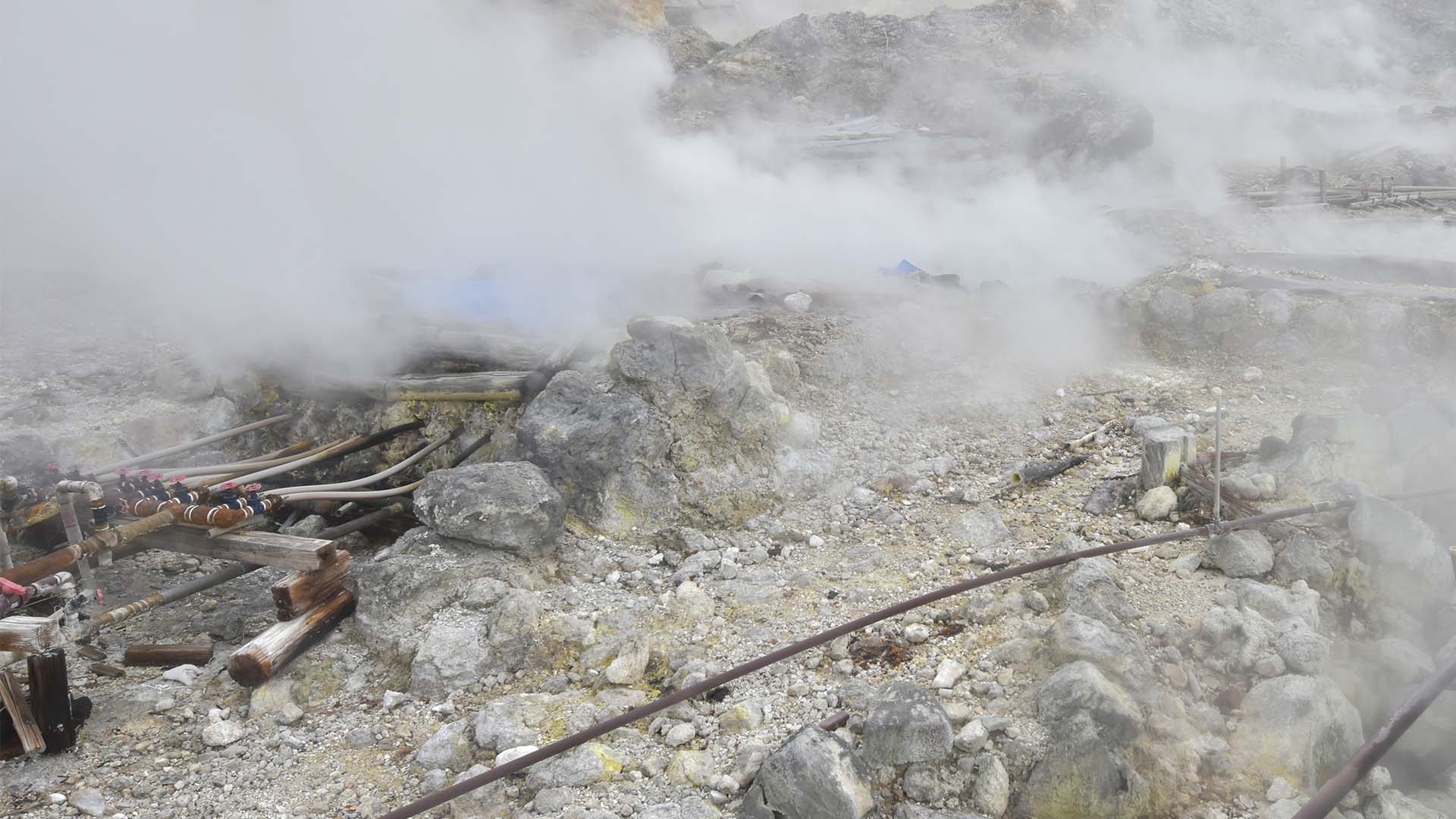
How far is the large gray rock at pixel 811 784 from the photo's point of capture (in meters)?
2.45

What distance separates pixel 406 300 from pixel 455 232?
4.98 feet

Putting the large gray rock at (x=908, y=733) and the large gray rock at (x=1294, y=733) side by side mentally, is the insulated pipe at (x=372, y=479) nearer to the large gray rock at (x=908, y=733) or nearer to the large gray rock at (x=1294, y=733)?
the large gray rock at (x=908, y=733)

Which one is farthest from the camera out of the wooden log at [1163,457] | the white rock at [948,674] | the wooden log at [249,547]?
the wooden log at [1163,457]

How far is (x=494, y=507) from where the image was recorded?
3.77 metres

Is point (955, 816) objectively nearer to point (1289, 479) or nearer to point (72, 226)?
point (1289, 479)

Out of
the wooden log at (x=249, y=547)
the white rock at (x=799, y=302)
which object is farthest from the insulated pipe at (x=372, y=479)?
the white rock at (x=799, y=302)

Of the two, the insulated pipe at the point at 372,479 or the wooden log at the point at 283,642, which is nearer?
the wooden log at the point at 283,642

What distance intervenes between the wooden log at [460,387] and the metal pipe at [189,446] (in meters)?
0.74

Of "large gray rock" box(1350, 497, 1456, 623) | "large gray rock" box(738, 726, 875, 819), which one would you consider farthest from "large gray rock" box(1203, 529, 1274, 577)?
"large gray rock" box(738, 726, 875, 819)

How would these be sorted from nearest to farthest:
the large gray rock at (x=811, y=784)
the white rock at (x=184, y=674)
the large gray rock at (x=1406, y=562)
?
the large gray rock at (x=811, y=784)
the large gray rock at (x=1406, y=562)
the white rock at (x=184, y=674)

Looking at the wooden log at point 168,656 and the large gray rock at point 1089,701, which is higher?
the large gray rock at point 1089,701

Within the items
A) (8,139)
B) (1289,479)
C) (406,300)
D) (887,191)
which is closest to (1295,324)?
(1289,479)

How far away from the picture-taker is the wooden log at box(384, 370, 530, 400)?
483 cm

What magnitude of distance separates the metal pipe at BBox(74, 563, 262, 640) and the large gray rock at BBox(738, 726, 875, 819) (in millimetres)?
2268
